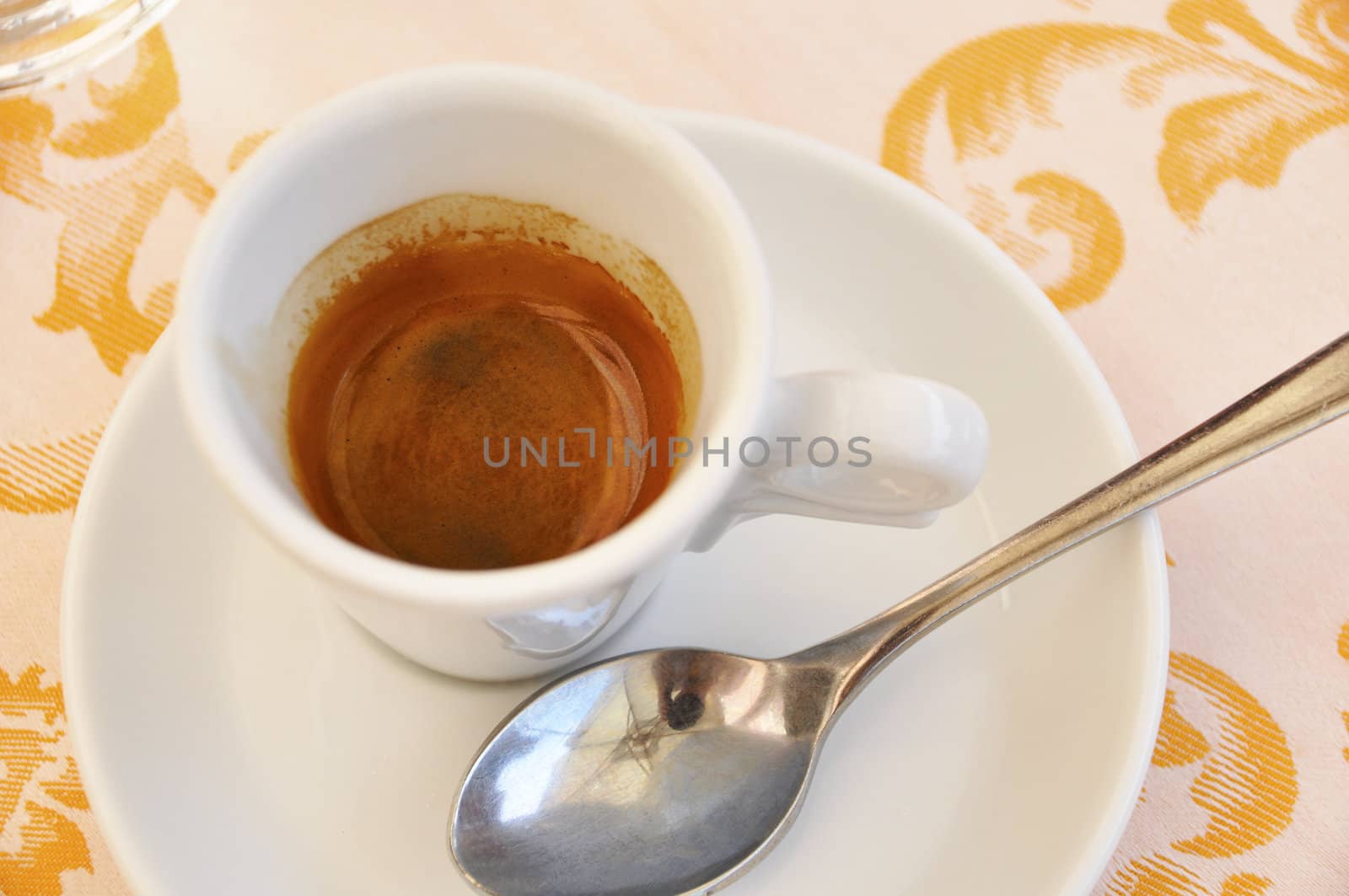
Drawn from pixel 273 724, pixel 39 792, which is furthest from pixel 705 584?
pixel 39 792

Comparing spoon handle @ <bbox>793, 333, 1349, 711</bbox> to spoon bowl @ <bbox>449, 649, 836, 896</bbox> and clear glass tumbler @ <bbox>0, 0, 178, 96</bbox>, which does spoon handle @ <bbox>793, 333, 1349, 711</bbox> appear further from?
clear glass tumbler @ <bbox>0, 0, 178, 96</bbox>

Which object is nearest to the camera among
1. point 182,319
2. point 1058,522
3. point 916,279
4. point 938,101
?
point 182,319

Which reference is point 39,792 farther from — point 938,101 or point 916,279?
point 938,101

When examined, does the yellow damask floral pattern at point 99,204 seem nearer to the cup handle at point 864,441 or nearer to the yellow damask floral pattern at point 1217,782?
the cup handle at point 864,441

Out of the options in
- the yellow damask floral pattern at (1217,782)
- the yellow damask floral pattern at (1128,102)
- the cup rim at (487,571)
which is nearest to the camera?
the cup rim at (487,571)

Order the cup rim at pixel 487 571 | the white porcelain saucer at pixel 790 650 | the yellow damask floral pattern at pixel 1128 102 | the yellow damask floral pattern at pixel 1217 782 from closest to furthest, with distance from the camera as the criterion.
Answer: the cup rim at pixel 487 571
the white porcelain saucer at pixel 790 650
the yellow damask floral pattern at pixel 1217 782
the yellow damask floral pattern at pixel 1128 102

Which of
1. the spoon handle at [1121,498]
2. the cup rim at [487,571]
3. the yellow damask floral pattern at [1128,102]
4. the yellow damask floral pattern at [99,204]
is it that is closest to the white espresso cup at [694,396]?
the cup rim at [487,571]

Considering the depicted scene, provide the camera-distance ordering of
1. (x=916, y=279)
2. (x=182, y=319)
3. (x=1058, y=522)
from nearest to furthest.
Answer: (x=182, y=319) < (x=1058, y=522) < (x=916, y=279)
